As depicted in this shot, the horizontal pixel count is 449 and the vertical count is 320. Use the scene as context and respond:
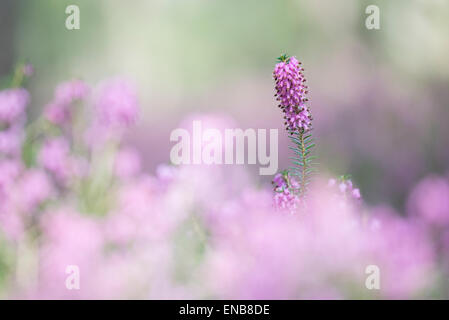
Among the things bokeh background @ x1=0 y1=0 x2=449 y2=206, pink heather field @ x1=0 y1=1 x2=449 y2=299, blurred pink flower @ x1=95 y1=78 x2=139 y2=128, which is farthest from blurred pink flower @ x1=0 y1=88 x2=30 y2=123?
bokeh background @ x1=0 y1=0 x2=449 y2=206

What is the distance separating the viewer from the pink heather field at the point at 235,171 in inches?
35.5

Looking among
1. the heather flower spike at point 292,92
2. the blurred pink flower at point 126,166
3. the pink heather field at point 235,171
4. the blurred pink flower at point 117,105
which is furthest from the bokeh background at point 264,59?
Answer: the heather flower spike at point 292,92

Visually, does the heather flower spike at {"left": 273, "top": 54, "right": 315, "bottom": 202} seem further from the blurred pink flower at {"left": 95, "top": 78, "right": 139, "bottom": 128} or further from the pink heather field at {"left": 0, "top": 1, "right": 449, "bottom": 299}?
the blurred pink flower at {"left": 95, "top": 78, "right": 139, "bottom": 128}

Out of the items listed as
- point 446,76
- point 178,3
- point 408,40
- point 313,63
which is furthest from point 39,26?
point 446,76

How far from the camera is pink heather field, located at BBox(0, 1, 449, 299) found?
902 mm

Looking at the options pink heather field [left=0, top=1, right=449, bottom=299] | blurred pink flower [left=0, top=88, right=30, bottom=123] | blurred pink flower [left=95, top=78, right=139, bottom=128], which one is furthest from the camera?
blurred pink flower [left=0, top=88, right=30, bottom=123]

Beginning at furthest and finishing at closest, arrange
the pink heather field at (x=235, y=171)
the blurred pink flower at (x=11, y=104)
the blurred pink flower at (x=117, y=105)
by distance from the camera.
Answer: the blurred pink flower at (x=11, y=104), the blurred pink flower at (x=117, y=105), the pink heather field at (x=235, y=171)

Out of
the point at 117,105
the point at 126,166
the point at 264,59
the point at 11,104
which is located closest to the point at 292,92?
the point at 117,105

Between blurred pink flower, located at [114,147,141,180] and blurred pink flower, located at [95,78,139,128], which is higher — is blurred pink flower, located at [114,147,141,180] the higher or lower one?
the lower one

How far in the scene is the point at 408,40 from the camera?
6.66 ft

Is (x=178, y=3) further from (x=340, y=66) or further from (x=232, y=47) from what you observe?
(x=340, y=66)

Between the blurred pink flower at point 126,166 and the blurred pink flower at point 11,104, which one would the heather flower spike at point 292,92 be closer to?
the blurred pink flower at point 126,166
